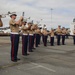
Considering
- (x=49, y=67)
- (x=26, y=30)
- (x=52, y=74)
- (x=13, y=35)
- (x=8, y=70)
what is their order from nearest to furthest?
(x=52, y=74)
(x=8, y=70)
(x=49, y=67)
(x=13, y=35)
(x=26, y=30)

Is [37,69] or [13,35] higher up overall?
[13,35]

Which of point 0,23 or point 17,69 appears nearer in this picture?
point 17,69

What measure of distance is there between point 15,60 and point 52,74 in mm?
2975

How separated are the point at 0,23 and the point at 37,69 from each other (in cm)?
238

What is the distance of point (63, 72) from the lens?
8.37 metres

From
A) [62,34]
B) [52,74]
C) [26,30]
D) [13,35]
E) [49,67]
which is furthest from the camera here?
[62,34]

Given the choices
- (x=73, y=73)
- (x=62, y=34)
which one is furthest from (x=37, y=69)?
(x=62, y=34)

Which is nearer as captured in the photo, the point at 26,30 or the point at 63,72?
the point at 63,72

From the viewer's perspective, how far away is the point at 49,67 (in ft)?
30.4

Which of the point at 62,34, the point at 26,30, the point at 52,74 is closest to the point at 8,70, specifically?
the point at 52,74

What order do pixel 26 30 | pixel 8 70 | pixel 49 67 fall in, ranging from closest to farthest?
1. pixel 8 70
2. pixel 49 67
3. pixel 26 30

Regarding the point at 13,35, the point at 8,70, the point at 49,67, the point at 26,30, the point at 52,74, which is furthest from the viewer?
the point at 26,30

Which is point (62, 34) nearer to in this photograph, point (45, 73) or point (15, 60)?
point (15, 60)

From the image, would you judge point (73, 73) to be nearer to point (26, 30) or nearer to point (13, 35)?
point (13, 35)
